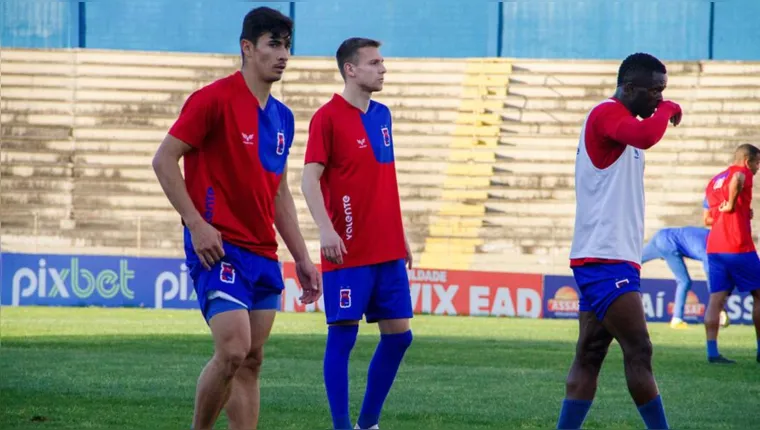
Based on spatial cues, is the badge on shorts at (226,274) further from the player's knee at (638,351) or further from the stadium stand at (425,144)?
the stadium stand at (425,144)

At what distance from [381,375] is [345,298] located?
50cm

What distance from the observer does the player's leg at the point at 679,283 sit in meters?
19.9

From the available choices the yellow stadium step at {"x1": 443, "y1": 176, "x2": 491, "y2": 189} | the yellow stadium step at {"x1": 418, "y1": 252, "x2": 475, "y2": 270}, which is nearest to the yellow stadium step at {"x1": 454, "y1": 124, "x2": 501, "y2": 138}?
the yellow stadium step at {"x1": 443, "y1": 176, "x2": 491, "y2": 189}

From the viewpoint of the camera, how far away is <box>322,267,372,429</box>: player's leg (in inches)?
310

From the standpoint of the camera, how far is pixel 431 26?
1189 inches

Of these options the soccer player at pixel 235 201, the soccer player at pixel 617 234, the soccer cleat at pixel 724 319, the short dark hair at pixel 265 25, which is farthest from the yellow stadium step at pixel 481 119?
the short dark hair at pixel 265 25

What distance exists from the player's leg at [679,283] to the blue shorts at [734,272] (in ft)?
19.2

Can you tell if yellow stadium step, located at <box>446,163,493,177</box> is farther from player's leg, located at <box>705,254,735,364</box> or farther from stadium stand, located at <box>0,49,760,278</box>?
player's leg, located at <box>705,254,735,364</box>

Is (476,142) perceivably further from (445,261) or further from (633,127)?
(633,127)

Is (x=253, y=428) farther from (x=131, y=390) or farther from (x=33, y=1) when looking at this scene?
(x=33, y=1)

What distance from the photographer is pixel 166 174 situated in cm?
627

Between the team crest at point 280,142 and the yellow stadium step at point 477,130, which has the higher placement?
the yellow stadium step at point 477,130

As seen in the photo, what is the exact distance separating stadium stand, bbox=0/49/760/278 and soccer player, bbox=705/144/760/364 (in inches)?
480

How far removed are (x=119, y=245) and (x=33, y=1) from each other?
664 centimetres
